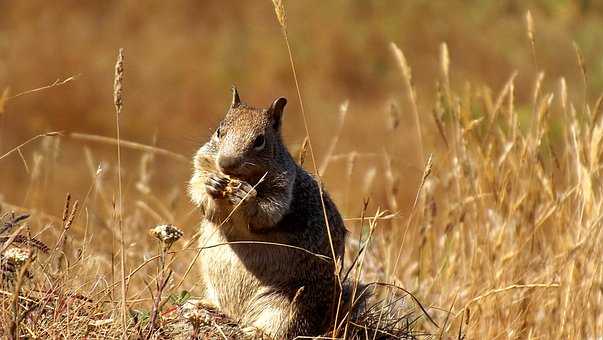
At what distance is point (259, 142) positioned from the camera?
441 centimetres

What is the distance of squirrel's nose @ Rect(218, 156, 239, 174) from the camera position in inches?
164

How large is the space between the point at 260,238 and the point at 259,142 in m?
0.45

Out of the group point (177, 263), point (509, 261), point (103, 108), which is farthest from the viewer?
point (103, 108)

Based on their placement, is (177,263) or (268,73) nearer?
(177,263)

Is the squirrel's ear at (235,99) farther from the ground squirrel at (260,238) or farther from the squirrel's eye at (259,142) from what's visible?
the squirrel's eye at (259,142)

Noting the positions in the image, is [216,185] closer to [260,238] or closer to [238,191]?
[238,191]

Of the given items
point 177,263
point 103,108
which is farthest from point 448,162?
point 103,108

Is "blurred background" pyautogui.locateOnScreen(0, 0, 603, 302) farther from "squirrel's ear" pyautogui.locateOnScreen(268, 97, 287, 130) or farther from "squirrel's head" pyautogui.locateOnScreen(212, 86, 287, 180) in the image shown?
"squirrel's head" pyautogui.locateOnScreen(212, 86, 287, 180)

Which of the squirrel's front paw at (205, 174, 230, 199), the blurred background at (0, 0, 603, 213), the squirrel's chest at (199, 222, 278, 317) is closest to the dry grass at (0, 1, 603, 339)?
the squirrel's chest at (199, 222, 278, 317)

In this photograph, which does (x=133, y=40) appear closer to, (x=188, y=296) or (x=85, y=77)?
(x=85, y=77)

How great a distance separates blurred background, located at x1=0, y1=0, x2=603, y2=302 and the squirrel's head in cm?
912

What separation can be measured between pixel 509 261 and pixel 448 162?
1.13 m

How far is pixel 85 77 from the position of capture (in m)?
15.1

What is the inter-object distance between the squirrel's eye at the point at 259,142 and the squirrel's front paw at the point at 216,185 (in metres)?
0.26
